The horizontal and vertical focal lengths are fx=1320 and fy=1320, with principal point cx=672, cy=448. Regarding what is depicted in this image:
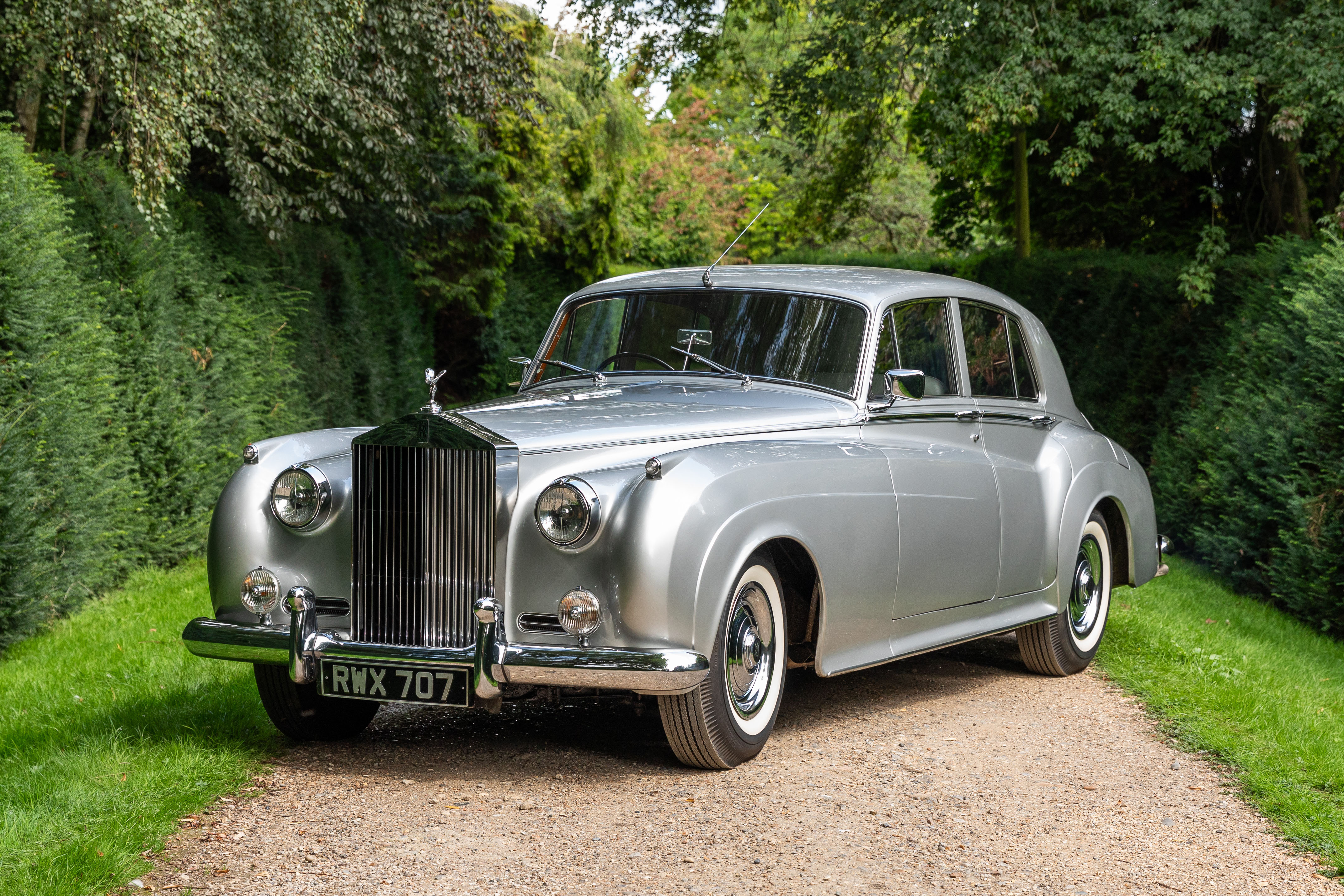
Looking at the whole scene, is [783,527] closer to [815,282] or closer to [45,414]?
[815,282]

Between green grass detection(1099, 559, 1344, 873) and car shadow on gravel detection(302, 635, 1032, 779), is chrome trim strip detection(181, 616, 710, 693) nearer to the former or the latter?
car shadow on gravel detection(302, 635, 1032, 779)

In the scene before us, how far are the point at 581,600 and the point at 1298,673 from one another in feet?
16.1

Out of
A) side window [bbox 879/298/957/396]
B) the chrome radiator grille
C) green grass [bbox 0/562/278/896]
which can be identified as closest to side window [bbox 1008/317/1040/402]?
side window [bbox 879/298/957/396]

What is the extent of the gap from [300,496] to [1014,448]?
3.50 meters

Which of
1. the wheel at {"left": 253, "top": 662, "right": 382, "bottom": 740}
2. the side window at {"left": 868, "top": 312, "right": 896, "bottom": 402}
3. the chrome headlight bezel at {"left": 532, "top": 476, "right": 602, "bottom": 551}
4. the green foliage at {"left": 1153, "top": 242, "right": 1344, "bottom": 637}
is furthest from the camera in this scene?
the green foliage at {"left": 1153, "top": 242, "right": 1344, "bottom": 637}

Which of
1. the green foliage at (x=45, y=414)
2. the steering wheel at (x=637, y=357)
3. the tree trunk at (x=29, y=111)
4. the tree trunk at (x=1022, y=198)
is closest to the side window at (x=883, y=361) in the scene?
the steering wheel at (x=637, y=357)

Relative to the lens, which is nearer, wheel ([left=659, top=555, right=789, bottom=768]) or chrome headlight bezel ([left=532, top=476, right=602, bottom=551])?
chrome headlight bezel ([left=532, top=476, right=602, bottom=551])

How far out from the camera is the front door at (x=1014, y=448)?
251 inches

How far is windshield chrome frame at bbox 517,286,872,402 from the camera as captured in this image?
5734 millimetres

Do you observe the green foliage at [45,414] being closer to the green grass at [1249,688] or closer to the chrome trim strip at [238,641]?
the chrome trim strip at [238,641]

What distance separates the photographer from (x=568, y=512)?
4492mm

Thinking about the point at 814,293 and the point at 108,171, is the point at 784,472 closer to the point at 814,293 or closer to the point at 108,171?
the point at 814,293

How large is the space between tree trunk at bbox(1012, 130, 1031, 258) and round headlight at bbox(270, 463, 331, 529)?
44.6 ft

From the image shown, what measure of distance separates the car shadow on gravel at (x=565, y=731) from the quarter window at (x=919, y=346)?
4.83ft
